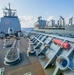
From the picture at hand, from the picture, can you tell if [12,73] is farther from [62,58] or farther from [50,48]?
[50,48]

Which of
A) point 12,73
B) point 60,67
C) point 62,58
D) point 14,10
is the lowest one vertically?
point 12,73

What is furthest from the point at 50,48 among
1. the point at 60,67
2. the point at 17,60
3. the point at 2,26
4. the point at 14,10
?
the point at 14,10

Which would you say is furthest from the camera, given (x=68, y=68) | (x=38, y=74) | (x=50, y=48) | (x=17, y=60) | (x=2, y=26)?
(x=2, y=26)

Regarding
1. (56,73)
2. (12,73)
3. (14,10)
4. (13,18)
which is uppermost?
(14,10)

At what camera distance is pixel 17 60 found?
3693 millimetres

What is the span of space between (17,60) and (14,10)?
14.7 meters

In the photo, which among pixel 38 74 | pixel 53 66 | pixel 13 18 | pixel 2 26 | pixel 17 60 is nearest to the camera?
pixel 38 74

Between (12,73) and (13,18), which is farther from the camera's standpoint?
(13,18)

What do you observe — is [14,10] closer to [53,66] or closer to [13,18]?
[13,18]

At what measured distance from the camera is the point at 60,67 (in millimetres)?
2361

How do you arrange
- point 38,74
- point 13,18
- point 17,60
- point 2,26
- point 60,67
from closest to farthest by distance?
point 60,67 → point 38,74 → point 17,60 → point 2,26 → point 13,18

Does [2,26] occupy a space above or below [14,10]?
below

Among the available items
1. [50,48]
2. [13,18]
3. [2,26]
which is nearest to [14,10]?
[13,18]

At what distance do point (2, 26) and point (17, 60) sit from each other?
12572 mm
